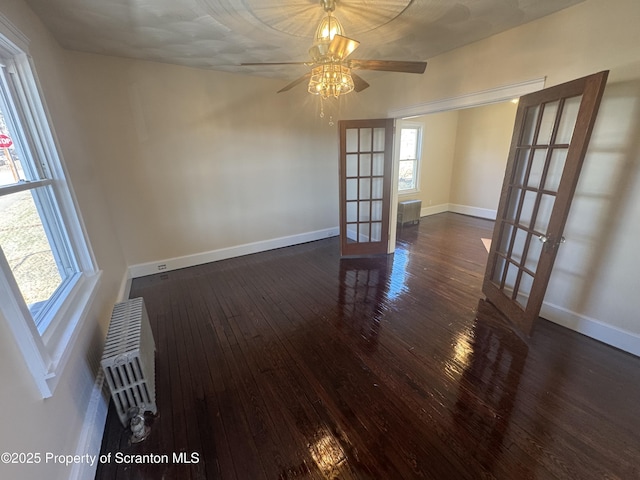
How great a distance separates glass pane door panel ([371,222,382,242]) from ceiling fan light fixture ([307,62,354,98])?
2.67 meters

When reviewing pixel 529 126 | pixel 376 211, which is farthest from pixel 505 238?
pixel 376 211

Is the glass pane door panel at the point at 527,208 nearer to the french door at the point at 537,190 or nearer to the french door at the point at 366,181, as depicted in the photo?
the french door at the point at 537,190

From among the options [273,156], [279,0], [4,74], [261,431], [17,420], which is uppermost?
[279,0]

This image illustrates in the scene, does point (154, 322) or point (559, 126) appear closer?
point (559, 126)

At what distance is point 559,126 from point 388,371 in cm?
244

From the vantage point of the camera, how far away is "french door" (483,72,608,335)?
1906mm

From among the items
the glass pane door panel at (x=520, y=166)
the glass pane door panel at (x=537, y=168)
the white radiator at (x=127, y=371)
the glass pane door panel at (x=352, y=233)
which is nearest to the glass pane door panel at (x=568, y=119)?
the glass pane door panel at (x=537, y=168)

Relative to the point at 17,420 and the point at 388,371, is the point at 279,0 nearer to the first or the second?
the point at 17,420

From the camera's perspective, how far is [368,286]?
3.37 meters

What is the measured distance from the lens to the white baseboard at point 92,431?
1335 millimetres

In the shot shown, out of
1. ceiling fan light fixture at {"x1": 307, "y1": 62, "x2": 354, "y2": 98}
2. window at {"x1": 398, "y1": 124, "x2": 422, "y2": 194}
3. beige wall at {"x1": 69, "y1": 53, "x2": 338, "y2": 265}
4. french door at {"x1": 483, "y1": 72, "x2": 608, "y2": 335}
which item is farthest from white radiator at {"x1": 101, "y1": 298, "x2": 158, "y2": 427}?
window at {"x1": 398, "y1": 124, "x2": 422, "y2": 194}

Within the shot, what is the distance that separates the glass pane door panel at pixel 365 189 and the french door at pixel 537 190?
1.94 meters

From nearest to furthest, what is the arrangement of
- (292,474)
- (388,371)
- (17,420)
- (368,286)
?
(17,420)
(292,474)
(388,371)
(368,286)

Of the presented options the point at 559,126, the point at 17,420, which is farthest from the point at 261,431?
the point at 559,126
